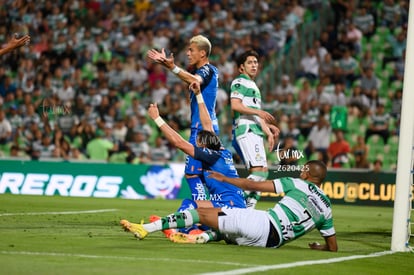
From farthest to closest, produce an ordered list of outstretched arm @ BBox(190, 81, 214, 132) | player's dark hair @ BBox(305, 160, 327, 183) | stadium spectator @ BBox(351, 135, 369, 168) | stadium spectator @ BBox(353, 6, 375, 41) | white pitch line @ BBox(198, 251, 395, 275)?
stadium spectator @ BBox(353, 6, 375, 41)
stadium spectator @ BBox(351, 135, 369, 168)
outstretched arm @ BBox(190, 81, 214, 132)
player's dark hair @ BBox(305, 160, 327, 183)
white pitch line @ BBox(198, 251, 395, 275)

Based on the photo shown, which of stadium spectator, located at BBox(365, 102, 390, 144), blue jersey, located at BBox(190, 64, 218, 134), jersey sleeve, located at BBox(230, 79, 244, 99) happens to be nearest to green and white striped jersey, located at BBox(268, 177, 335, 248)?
blue jersey, located at BBox(190, 64, 218, 134)

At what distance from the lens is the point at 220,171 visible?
1214 cm

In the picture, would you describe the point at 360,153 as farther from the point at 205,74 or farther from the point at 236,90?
the point at 205,74

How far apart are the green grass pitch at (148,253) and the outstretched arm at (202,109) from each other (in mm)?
1564

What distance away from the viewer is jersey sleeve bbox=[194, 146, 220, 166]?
1182 centimetres

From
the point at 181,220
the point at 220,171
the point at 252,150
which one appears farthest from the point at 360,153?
the point at 181,220

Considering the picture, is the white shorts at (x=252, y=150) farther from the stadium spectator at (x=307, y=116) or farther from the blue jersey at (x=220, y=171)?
the stadium spectator at (x=307, y=116)

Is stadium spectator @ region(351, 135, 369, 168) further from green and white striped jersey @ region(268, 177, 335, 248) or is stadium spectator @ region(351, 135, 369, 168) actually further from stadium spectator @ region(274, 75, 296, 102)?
green and white striped jersey @ region(268, 177, 335, 248)

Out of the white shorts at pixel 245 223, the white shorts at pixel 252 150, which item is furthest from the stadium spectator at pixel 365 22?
the white shorts at pixel 245 223

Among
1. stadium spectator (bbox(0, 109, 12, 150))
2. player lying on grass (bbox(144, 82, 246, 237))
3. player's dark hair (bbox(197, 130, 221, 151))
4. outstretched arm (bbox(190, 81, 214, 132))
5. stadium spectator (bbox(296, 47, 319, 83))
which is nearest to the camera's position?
player lying on grass (bbox(144, 82, 246, 237))

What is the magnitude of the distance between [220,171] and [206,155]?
352 millimetres

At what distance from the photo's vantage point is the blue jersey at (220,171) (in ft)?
39.2

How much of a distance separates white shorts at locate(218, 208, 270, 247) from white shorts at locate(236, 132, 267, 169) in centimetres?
372

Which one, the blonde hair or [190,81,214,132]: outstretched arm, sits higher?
the blonde hair
